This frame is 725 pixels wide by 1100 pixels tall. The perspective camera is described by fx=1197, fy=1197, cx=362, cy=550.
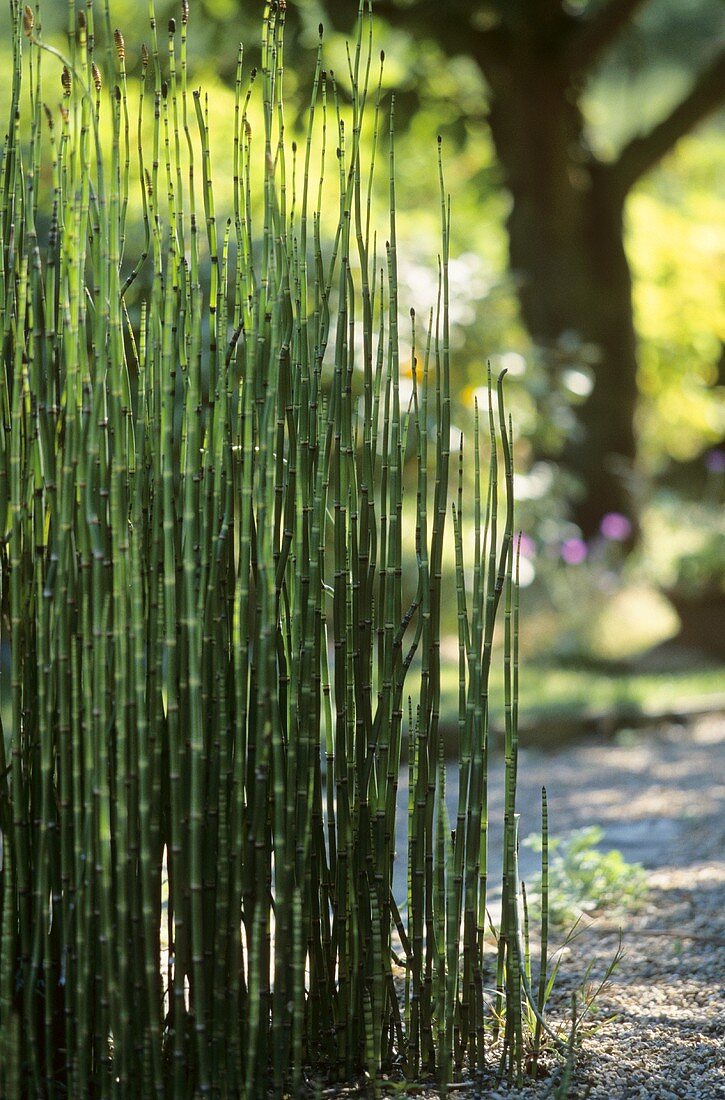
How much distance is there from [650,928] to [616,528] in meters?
3.95

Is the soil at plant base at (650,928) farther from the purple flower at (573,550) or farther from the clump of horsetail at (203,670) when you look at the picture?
the purple flower at (573,550)

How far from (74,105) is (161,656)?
0.48 meters

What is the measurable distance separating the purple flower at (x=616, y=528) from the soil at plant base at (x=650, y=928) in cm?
203

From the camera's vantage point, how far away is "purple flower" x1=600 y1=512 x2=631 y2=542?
18.5 ft

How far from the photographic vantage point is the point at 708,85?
18.5 ft

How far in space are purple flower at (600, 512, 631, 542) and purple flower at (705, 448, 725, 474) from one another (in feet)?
4.01

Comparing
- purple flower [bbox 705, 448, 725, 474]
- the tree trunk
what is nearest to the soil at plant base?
the tree trunk

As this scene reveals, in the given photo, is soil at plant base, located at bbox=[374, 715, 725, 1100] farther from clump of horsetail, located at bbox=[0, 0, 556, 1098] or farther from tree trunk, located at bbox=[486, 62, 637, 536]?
tree trunk, located at bbox=[486, 62, 637, 536]

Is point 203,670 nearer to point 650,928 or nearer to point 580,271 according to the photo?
point 650,928

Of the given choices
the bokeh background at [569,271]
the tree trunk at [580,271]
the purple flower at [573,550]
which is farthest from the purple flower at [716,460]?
the purple flower at [573,550]

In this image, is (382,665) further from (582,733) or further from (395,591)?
(582,733)

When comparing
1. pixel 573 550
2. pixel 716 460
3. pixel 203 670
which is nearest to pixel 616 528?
pixel 573 550

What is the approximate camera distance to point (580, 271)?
5738mm

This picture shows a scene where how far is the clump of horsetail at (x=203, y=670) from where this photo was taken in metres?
1.00
